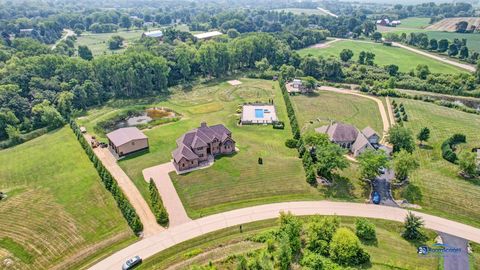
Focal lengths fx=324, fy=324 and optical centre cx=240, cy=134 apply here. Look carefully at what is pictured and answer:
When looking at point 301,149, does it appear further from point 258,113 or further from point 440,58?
point 440,58

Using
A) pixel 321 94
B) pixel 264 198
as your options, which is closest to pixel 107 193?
pixel 264 198

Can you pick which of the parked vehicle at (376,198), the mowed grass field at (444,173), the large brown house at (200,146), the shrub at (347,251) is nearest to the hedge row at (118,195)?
the large brown house at (200,146)

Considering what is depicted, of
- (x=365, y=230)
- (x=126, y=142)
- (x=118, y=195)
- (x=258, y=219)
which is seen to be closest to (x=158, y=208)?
(x=118, y=195)

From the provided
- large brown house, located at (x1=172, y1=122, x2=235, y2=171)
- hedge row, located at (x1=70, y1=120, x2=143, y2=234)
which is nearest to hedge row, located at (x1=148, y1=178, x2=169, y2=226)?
hedge row, located at (x1=70, y1=120, x2=143, y2=234)

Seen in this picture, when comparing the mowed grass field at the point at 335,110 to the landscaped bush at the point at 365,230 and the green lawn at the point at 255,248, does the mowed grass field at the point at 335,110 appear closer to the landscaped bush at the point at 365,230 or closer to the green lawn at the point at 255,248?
the green lawn at the point at 255,248

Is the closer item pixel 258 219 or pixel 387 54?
pixel 258 219
